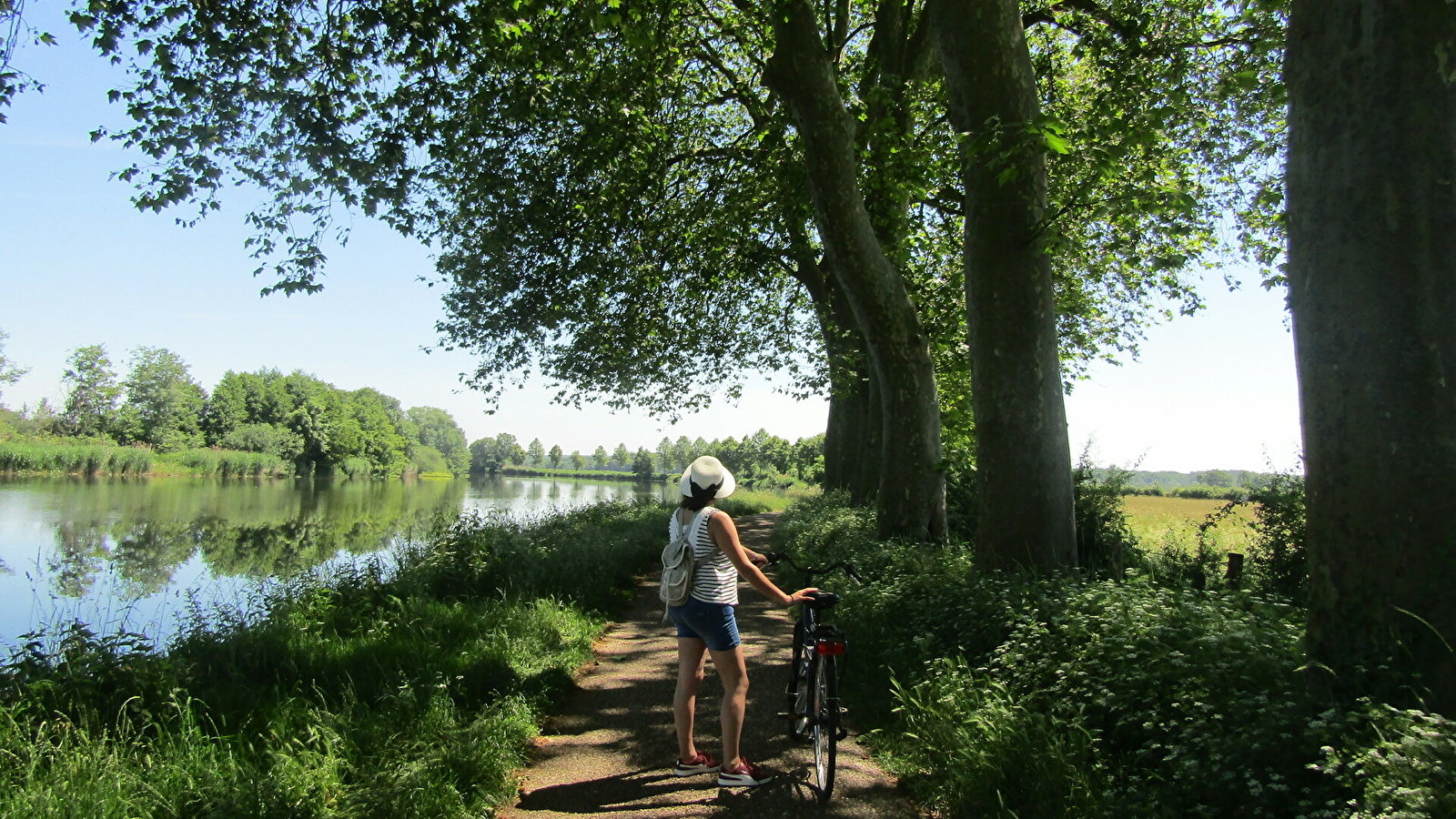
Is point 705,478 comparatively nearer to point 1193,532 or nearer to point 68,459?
point 1193,532

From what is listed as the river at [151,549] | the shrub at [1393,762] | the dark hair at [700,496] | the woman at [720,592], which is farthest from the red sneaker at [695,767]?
the river at [151,549]

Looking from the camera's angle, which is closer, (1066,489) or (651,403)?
(1066,489)

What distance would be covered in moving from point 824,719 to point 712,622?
770 mm

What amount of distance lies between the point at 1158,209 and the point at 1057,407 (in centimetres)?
177

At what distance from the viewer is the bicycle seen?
4.24 m

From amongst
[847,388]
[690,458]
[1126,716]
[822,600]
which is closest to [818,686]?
[822,600]

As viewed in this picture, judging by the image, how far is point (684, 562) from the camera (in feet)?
14.4

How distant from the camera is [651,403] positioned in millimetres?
24719

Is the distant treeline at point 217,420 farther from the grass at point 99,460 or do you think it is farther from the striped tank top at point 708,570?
→ the striped tank top at point 708,570

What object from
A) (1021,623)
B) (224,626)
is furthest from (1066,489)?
(224,626)

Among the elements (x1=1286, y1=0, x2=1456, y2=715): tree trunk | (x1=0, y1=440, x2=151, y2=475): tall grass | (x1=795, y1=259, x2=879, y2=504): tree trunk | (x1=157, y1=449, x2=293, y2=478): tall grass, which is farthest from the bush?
(x1=157, y1=449, x2=293, y2=478): tall grass

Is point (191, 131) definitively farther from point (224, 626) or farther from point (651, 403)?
point (651, 403)

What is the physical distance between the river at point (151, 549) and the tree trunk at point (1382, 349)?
825cm

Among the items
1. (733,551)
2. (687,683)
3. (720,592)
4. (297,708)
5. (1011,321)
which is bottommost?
(297,708)
